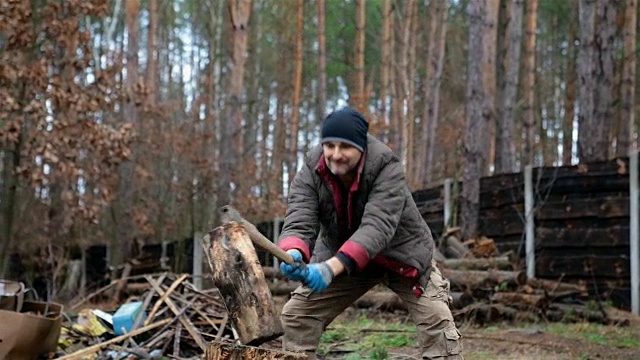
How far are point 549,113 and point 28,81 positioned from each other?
30071mm

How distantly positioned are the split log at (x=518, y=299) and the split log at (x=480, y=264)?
0.72 meters

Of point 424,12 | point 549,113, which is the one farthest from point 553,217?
point 549,113

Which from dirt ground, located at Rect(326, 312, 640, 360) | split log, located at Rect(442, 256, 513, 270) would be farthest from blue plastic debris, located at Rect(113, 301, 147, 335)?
split log, located at Rect(442, 256, 513, 270)

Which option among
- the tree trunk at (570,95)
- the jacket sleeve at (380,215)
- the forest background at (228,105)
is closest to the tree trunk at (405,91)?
the forest background at (228,105)

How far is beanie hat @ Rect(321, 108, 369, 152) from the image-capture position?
166 inches

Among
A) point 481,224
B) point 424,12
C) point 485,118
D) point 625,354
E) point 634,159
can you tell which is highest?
point 424,12

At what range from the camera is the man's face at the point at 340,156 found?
166 inches

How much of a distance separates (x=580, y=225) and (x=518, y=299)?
167 cm

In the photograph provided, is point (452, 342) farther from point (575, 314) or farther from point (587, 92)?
point (587, 92)

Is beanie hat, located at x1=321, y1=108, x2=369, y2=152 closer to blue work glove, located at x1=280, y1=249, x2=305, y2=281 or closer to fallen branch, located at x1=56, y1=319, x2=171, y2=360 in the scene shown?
blue work glove, located at x1=280, y1=249, x2=305, y2=281

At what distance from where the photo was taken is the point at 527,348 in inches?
303

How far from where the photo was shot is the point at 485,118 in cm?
1287

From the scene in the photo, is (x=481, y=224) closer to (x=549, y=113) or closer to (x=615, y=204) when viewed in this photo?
(x=615, y=204)

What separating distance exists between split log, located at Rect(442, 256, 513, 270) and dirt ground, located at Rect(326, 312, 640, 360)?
1563 mm
